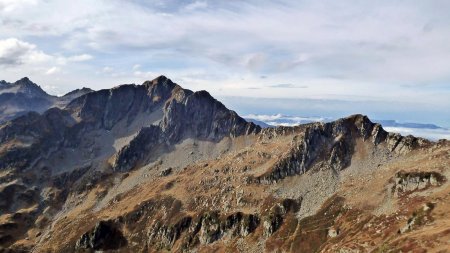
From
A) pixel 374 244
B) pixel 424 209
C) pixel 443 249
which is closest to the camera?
pixel 443 249

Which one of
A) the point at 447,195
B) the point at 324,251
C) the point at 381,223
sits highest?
the point at 447,195

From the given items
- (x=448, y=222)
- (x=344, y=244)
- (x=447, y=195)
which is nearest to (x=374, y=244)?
(x=344, y=244)

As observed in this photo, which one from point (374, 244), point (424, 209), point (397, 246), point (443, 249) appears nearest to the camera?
point (443, 249)

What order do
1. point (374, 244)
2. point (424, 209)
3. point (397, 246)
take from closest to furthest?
point (397, 246), point (374, 244), point (424, 209)

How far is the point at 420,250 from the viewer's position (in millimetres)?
148875

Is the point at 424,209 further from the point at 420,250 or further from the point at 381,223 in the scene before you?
the point at 420,250

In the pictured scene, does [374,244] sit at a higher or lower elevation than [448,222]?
lower

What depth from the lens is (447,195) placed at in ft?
648

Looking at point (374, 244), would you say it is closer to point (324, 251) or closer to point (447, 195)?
point (324, 251)

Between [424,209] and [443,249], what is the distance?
53.3 metres

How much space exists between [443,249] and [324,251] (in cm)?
6342

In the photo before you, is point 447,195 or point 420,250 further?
point 447,195

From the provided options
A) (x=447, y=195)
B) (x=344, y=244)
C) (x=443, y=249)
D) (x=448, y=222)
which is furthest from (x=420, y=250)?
(x=447, y=195)

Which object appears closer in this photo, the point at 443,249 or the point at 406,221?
the point at 443,249
